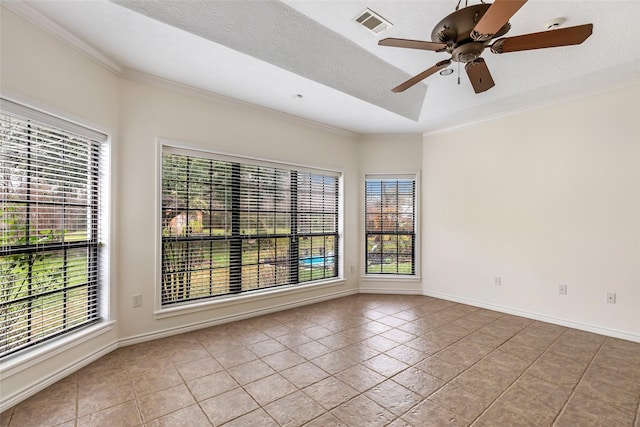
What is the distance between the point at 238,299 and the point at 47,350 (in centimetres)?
182

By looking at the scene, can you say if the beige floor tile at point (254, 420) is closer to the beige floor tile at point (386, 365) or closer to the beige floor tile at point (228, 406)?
the beige floor tile at point (228, 406)

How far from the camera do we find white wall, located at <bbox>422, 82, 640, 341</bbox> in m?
3.27

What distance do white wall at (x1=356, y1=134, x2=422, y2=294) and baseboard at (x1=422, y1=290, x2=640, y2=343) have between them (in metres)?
0.49

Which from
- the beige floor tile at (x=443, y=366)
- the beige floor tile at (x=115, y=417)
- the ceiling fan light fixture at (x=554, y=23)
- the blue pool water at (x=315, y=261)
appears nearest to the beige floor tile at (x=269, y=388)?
the beige floor tile at (x=115, y=417)

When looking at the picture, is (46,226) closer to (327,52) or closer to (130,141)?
(130,141)

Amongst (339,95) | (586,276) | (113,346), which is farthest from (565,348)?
(113,346)

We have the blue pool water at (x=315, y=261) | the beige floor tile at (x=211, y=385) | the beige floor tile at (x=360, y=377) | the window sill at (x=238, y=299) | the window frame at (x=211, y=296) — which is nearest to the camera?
the beige floor tile at (x=211, y=385)

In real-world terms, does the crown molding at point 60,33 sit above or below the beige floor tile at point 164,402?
above

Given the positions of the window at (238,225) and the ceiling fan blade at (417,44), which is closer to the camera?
the ceiling fan blade at (417,44)

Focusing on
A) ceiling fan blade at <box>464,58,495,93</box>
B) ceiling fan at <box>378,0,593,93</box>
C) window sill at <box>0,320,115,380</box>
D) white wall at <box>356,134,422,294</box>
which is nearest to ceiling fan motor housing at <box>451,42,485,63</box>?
ceiling fan at <box>378,0,593,93</box>

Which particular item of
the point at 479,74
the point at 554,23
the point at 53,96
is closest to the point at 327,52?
the point at 479,74

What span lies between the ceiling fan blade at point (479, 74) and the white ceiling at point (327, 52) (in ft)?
1.71

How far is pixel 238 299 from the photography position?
3783 millimetres

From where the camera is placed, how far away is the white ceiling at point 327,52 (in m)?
2.28
